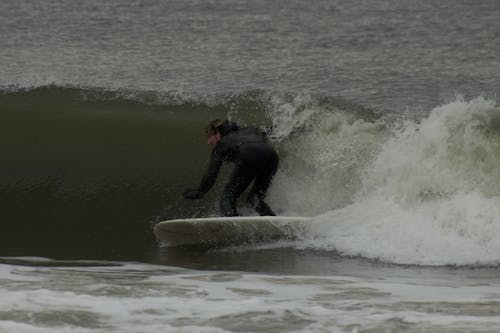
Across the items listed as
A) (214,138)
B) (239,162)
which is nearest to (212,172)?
(239,162)

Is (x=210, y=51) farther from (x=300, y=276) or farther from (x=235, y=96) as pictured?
(x=300, y=276)

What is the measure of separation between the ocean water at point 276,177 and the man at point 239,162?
1.75ft

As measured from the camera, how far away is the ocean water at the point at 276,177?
7.18m

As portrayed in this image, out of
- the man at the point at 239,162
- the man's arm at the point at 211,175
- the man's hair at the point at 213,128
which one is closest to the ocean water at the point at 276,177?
the man at the point at 239,162

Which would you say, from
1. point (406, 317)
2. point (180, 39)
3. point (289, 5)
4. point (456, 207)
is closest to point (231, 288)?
point (406, 317)

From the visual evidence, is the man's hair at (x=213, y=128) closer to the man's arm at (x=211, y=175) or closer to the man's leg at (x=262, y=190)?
the man's arm at (x=211, y=175)

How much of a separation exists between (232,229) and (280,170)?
1536mm

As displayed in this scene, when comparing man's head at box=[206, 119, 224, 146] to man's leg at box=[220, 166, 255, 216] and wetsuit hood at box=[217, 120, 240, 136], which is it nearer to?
wetsuit hood at box=[217, 120, 240, 136]

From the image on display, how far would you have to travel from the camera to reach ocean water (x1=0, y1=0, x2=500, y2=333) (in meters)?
7.18

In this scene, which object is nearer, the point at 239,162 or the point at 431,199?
the point at 431,199

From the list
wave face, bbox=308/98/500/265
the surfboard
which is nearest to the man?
the surfboard

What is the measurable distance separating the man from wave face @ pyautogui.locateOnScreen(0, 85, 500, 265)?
497 mm

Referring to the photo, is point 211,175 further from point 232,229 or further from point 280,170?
point 280,170

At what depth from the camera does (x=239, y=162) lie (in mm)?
10312
